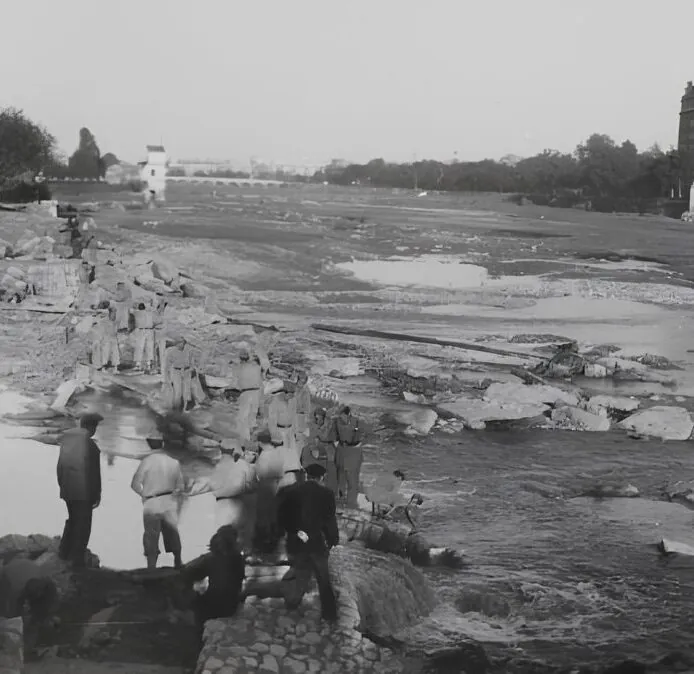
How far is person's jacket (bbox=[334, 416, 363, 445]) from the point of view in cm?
398

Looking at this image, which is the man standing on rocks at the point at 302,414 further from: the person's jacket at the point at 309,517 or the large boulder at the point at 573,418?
the large boulder at the point at 573,418

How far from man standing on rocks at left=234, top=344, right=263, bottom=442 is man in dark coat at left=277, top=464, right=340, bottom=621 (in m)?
0.35

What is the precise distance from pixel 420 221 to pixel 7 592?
2.53m

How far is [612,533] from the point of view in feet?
12.4

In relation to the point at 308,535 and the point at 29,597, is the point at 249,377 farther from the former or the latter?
the point at 29,597

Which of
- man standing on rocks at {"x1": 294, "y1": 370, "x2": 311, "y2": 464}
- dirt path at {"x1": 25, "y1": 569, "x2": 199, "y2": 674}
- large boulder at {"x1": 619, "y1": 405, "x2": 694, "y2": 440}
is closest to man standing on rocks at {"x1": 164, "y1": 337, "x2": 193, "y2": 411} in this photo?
man standing on rocks at {"x1": 294, "y1": 370, "x2": 311, "y2": 464}

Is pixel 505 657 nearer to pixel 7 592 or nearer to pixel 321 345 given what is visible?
pixel 321 345

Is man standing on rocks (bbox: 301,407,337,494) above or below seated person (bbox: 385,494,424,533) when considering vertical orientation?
above

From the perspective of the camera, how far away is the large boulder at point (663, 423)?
4.03 meters

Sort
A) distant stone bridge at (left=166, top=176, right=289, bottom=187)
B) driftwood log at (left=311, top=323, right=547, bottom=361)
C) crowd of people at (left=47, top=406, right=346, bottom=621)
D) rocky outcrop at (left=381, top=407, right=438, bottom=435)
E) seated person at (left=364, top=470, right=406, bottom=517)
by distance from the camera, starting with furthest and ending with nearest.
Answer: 1. distant stone bridge at (left=166, top=176, right=289, bottom=187)
2. driftwood log at (left=311, top=323, right=547, bottom=361)
3. rocky outcrop at (left=381, top=407, right=438, bottom=435)
4. seated person at (left=364, top=470, right=406, bottom=517)
5. crowd of people at (left=47, top=406, right=346, bottom=621)

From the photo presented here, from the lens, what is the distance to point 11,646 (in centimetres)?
356

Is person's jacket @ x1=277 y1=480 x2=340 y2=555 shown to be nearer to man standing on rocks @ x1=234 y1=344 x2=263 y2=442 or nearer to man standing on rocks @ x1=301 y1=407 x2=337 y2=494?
man standing on rocks @ x1=301 y1=407 x2=337 y2=494

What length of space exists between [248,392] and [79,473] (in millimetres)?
806

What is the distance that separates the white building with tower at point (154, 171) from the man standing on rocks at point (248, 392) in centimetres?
98
